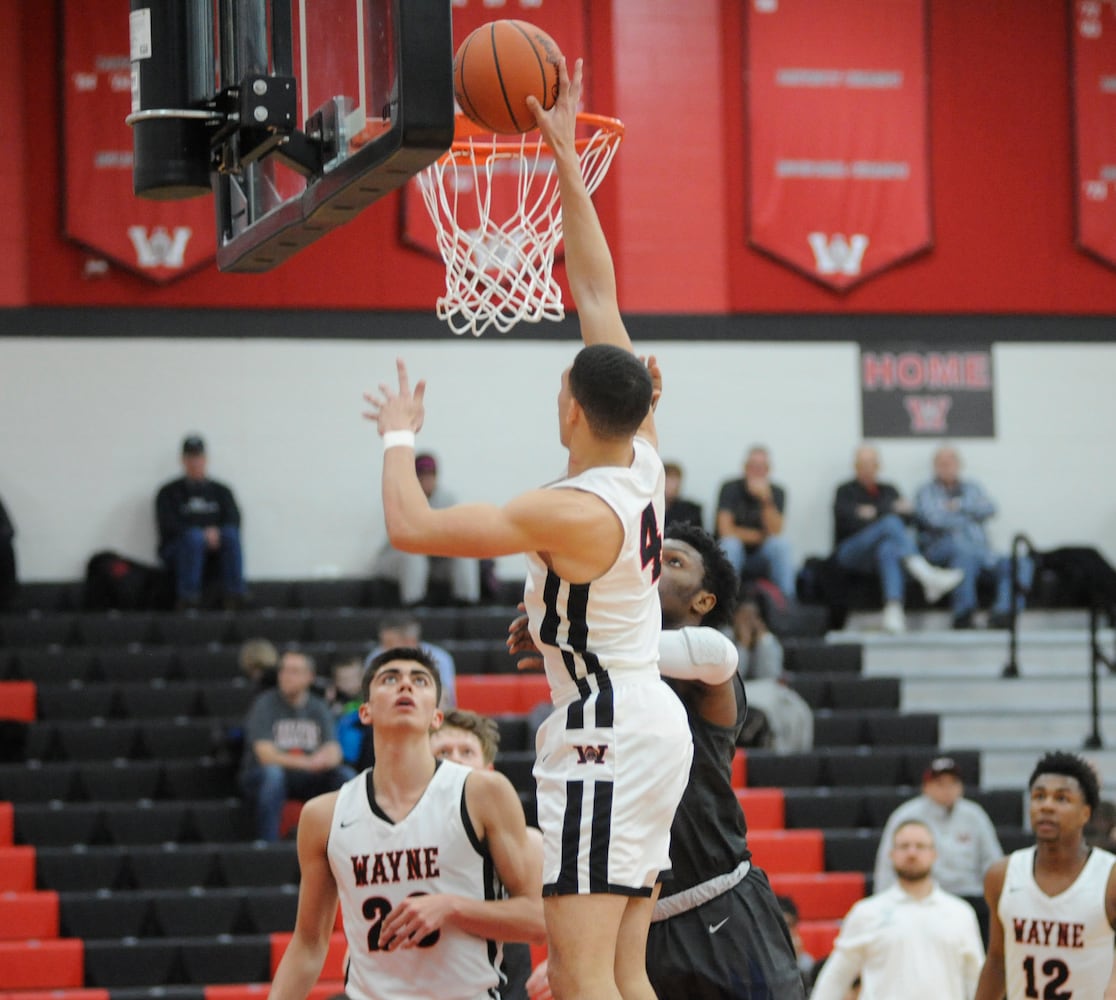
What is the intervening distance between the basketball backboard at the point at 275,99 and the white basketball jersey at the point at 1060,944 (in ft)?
11.2

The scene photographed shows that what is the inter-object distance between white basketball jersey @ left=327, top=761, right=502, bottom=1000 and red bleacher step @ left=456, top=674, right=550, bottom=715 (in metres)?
6.39

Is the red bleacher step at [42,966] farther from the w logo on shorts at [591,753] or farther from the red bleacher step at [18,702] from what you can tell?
the w logo on shorts at [591,753]

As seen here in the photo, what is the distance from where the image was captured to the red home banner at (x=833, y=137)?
14.2m

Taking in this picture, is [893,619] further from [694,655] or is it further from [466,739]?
[694,655]

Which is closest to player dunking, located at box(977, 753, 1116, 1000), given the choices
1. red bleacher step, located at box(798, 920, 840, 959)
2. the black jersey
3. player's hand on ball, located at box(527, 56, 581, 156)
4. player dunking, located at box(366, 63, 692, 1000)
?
the black jersey

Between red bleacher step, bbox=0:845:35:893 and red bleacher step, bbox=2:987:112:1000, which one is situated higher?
red bleacher step, bbox=0:845:35:893

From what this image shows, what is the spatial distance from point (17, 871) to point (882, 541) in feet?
21.1

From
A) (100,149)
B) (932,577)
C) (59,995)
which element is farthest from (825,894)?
(100,149)

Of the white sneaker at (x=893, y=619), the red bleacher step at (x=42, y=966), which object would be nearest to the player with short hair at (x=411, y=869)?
the red bleacher step at (x=42, y=966)

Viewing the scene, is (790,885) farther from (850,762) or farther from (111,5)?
(111,5)

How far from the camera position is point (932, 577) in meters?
13.1

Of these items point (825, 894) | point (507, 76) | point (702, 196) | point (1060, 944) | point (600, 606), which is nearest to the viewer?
point (600, 606)

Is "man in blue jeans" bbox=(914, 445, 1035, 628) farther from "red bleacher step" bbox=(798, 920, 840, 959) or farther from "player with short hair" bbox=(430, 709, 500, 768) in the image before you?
"player with short hair" bbox=(430, 709, 500, 768)

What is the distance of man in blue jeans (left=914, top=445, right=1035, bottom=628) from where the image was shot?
13.3 meters
